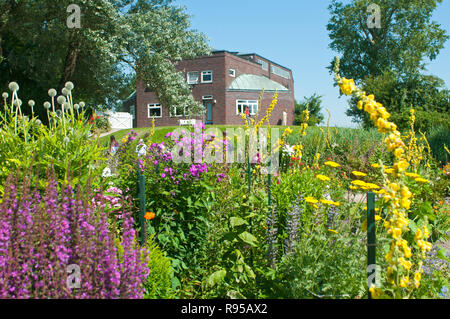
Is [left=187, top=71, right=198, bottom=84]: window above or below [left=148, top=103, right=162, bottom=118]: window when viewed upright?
above

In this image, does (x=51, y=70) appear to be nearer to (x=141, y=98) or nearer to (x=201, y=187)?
(x=201, y=187)

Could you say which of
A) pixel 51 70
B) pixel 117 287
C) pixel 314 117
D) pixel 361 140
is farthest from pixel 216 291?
pixel 314 117

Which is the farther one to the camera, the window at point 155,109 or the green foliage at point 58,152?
the window at point 155,109

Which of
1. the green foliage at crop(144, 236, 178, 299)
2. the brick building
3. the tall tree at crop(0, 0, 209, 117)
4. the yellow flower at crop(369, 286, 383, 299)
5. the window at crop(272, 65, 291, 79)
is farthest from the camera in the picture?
the window at crop(272, 65, 291, 79)

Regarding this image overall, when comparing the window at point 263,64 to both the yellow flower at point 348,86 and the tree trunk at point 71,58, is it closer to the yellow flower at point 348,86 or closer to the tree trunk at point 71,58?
the tree trunk at point 71,58

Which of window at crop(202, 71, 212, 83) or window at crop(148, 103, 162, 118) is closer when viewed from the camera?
window at crop(202, 71, 212, 83)

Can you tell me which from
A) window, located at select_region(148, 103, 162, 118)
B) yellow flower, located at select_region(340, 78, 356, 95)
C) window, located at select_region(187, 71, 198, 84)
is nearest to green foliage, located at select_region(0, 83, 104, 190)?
yellow flower, located at select_region(340, 78, 356, 95)

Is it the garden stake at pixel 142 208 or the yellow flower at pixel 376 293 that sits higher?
the garden stake at pixel 142 208

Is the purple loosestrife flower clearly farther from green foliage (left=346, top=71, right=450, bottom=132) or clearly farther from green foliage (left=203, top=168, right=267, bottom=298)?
green foliage (left=346, top=71, right=450, bottom=132)

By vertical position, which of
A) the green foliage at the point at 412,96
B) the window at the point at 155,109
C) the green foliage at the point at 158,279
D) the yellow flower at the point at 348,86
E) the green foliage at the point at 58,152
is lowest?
the green foliage at the point at 158,279

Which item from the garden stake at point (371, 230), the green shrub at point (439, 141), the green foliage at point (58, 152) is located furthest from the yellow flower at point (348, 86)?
the green shrub at point (439, 141)

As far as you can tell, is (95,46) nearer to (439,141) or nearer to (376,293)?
(439,141)

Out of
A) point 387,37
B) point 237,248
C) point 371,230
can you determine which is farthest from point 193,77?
point 371,230
